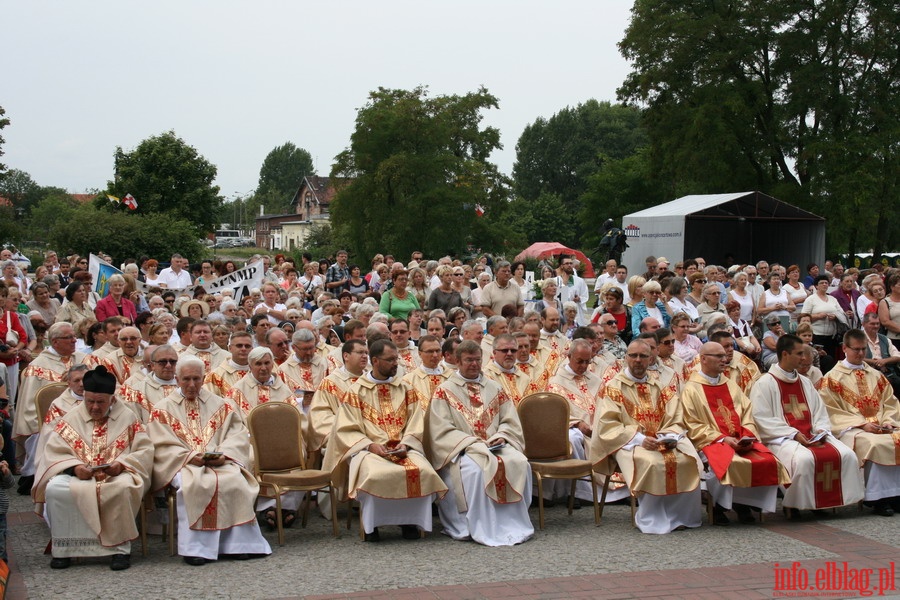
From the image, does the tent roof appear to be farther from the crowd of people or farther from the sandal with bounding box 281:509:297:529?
the sandal with bounding box 281:509:297:529

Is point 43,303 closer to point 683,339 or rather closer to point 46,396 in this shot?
point 46,396

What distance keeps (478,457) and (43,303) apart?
6653mm

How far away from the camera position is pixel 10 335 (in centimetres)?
1034

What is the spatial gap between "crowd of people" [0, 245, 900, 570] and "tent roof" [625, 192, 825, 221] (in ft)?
40.6

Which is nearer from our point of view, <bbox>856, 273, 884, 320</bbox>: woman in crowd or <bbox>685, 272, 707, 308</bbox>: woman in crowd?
<bbox>856, 273, 884, 320</bbox>: woman in crowd

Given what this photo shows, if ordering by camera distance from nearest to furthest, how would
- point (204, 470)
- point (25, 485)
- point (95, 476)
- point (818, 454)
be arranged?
point (95, 476) → point (204, 470) → point (818, 454) → point (25, 485)

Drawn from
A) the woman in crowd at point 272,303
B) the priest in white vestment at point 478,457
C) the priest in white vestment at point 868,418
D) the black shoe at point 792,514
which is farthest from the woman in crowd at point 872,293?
the woman in crowd at point 272,303

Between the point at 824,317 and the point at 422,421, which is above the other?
the point at 824,317

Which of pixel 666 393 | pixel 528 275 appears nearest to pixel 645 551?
pixel 666 393

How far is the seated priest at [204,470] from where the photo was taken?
7035 millimetres

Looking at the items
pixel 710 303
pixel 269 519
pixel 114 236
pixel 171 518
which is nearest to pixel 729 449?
pixel 269 519

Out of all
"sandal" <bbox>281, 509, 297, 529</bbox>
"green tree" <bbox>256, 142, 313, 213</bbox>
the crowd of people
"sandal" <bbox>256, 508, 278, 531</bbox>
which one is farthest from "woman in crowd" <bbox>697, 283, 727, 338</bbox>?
"green tree" <bbox>256, 142, 313, 213</bbox>

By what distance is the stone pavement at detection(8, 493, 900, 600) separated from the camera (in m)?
6.18

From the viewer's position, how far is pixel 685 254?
74.7 ft
